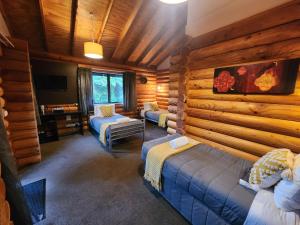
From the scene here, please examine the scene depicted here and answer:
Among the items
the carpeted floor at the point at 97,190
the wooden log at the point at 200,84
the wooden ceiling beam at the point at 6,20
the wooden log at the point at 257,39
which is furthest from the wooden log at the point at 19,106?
the wooden log at the point at 257,39

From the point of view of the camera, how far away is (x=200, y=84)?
9.11 feet

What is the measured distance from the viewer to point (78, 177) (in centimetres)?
241

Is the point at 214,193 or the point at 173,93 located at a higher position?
the point at 173,93

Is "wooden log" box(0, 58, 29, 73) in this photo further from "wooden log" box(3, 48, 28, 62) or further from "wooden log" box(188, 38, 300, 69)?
"wooden log" box(188, 38, 300, 69)

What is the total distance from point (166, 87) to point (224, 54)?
13.5 feet

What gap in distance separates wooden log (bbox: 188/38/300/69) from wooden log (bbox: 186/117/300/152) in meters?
1.03

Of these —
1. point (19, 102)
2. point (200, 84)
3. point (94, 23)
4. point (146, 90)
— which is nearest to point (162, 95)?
point (146, 90)

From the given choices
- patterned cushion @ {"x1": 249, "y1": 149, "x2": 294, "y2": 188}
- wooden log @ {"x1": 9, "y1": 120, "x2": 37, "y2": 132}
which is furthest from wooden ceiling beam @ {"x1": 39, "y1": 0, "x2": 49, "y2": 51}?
patterned cushion @ {"x1": 249, "y1": 149, "x2": 294, "y2": 188}

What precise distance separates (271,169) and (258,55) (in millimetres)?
1571

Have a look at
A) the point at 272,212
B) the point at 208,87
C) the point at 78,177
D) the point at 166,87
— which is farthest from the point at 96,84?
the point at 272,212

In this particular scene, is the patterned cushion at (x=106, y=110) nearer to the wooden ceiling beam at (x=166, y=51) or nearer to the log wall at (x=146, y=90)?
the log wall at (x=146, y=90)

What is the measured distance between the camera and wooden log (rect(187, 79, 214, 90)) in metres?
2.62

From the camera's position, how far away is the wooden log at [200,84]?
2615 mm

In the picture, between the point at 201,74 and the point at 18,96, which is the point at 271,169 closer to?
the point at 201,74
